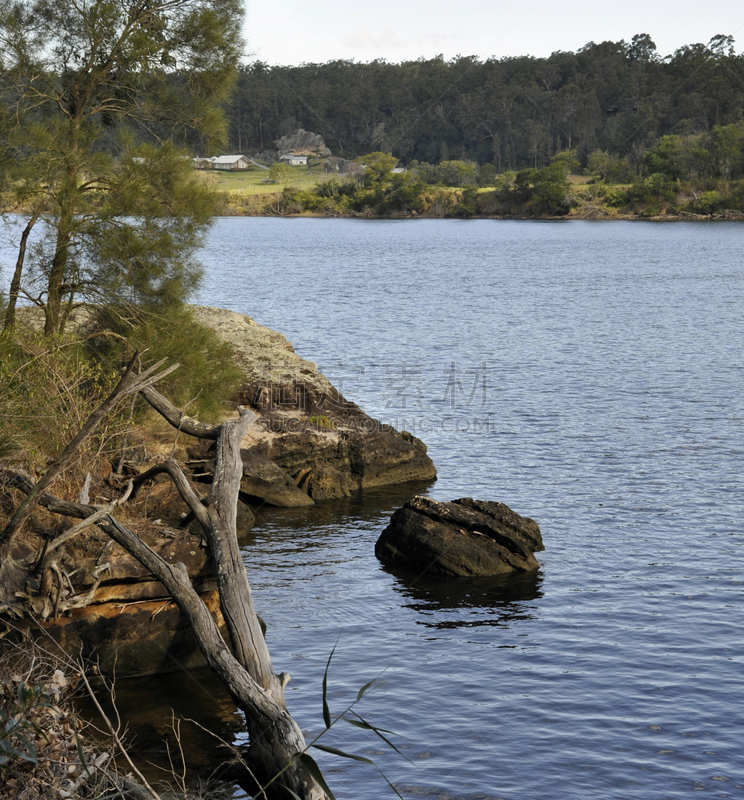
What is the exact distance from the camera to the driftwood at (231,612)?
10852 mm

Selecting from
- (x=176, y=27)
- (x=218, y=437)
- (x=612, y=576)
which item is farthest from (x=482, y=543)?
(x=176, y=27)

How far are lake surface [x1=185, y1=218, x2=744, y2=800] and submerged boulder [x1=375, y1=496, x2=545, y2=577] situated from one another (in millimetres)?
438

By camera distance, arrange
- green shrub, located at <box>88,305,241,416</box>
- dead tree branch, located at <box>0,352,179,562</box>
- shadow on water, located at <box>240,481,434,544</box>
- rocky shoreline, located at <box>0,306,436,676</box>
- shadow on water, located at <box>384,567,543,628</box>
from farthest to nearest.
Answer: shadow on water, located at <box>240,481,434,544</box>
green shrub, located at <box>88,305,241,416</box>
shadow on water, located at <box>384,567,543,628</box>
rocky shoreline, located at <box>0,306,436,676</box>
dead tree branch, located at <box>0,352,179,562</box>

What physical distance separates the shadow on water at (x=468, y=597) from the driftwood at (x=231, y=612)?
482 centimetres

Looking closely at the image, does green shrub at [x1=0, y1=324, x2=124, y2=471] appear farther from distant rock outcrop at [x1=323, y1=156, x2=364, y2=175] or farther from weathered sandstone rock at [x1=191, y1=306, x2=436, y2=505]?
distant rock outcrop at [x1=323, y1=156, x2=364, y2=175]

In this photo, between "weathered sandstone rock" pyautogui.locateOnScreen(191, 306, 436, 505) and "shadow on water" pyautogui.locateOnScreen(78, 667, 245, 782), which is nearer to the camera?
"shadow on water" pyautogui.locateOnScreen(78, 667, 245, 782)

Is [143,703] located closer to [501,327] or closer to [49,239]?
[49,239]

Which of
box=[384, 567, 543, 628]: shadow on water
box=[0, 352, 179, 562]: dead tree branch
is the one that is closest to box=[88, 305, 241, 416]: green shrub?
box=[384, 567, 543, 628]: shadow on water

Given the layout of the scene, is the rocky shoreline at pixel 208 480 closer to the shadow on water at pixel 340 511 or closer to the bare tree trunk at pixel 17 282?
the shadow on water at pixel 340 511

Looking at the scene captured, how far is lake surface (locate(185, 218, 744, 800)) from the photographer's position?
12.8m

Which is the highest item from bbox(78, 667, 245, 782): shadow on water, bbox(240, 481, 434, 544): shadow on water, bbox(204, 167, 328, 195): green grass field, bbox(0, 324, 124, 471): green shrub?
bbox(204, 167, 328, 195): green grass field

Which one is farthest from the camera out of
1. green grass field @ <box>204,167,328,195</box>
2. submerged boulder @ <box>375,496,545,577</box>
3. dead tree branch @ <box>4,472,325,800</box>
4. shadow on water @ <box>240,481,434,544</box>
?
green grass field @ <box>204,167,328,195</box>

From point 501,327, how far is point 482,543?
118 feet

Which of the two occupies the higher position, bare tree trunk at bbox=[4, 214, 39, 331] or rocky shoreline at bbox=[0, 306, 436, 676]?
bare tree trunk at bbox=[4, 214, 39, 331]
